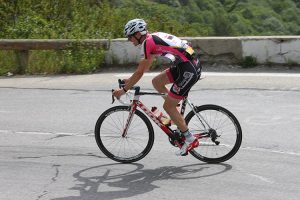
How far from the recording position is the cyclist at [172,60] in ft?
24.8

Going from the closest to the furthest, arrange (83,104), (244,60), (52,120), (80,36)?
(52,120)
(83,104)
(244,60)
(80,36)

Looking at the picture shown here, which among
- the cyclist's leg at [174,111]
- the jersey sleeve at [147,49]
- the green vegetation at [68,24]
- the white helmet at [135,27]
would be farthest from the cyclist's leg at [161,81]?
the green vegetation at [68,24]

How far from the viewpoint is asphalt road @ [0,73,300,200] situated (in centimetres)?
711

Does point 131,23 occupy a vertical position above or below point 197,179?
above

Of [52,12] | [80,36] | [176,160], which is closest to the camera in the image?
[176,160]

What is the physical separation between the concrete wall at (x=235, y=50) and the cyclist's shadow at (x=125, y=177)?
6.56m

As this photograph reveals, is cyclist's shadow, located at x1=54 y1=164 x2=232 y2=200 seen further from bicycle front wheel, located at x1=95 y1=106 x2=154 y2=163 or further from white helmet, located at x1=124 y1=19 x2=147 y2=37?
white helmet, located at x1=124 y1=19 x2=147 y2=37

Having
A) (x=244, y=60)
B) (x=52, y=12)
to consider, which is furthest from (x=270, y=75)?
(x=52, y=12)

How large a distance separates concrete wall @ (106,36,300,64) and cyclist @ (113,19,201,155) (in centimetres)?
659

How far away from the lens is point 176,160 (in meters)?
8.24

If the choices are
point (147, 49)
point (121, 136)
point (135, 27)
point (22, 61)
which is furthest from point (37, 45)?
point (147, 49)

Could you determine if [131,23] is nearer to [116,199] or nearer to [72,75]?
[116,199]

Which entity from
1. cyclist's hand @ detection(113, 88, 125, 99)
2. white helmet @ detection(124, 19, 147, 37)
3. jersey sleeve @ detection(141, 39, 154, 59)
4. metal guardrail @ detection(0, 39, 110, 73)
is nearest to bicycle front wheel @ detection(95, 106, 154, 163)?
cyclist's hand @ detection(113, 88, 125, 99)

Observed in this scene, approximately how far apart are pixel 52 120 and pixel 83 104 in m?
1.13
